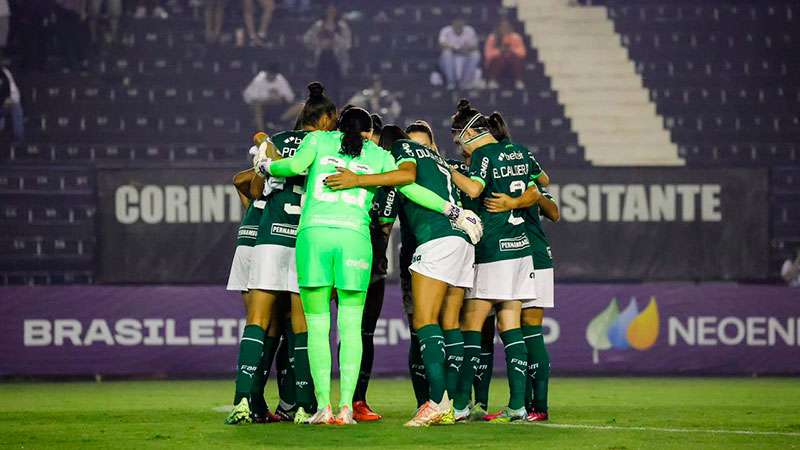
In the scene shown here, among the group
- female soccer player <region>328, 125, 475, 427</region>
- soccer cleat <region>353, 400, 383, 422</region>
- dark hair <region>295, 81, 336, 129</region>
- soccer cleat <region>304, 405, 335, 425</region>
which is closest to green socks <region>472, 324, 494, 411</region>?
female soccer player <region>328, 125, 475, 427</region>

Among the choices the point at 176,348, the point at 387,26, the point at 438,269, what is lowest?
the point at 176,348

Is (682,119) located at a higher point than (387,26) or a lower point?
A: lower

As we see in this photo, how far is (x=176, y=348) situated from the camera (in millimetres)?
14977

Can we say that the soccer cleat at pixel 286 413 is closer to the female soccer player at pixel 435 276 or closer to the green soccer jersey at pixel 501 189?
the female soccer player at pixel 435 276

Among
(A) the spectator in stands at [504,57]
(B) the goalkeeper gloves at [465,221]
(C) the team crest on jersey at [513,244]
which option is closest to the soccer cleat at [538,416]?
(C) the team crest on jersey at [513,244]

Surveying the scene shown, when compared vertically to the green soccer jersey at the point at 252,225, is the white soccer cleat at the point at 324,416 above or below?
below

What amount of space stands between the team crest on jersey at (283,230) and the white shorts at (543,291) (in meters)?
1.79

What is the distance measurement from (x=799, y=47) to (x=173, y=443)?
16.0 meters

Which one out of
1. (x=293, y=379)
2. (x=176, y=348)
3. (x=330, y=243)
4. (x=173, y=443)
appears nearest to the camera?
(x=173, y=443)

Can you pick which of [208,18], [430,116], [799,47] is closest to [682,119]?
[799,47]

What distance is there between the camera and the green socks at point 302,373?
8367 mm

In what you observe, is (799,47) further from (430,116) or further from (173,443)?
(173,443)

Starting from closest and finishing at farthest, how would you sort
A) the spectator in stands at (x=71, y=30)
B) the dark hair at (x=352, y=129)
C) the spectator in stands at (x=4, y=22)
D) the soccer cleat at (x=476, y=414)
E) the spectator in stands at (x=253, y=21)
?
the dark hair at (x=352, y=129), the soccer cleat at (x=476, y=414), the spectator in stands at (x=4, y=22), the spectator in stands at (x=71, y=30), the spectator in stands at (x=253, y=21)

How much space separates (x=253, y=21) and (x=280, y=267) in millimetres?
13597
